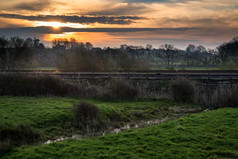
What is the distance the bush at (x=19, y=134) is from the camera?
42.2ft

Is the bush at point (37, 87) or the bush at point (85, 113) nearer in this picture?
the bush at point (85, 113)

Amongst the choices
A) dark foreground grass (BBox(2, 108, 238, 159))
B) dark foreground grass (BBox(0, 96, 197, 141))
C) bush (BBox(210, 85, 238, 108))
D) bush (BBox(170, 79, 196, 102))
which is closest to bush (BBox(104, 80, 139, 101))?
dark foreground grass (BBox(0, 96, 197, 141))

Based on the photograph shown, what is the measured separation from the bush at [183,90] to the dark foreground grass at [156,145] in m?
11.2

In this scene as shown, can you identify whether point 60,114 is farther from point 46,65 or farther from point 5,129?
point 46,65

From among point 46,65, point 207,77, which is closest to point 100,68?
point 207,77

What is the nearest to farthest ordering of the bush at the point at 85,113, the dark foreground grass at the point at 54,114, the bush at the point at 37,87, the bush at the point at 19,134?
the bush at the point at 19,134, the dark foreground grass at the point at 54,114, the bush at the point at 85,113, the bush at the point at 37,87

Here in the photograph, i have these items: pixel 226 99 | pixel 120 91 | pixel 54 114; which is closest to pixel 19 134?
pixel 54 114

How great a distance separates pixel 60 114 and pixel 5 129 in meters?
4.59

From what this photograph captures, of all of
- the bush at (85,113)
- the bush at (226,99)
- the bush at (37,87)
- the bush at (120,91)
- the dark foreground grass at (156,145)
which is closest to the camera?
the dark foreground grass at (156,145)

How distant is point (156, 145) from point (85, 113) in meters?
7.67

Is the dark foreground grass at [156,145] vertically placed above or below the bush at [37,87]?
below

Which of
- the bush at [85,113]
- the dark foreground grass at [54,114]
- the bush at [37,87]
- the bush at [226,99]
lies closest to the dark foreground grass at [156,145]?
the dark foreground grass at [54,114]

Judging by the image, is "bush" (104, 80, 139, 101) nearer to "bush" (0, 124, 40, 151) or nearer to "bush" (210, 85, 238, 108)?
"bush" (210, 85, 238, 108)

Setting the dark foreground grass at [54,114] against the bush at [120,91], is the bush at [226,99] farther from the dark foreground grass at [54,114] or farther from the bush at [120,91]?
the bush at [120,91]
